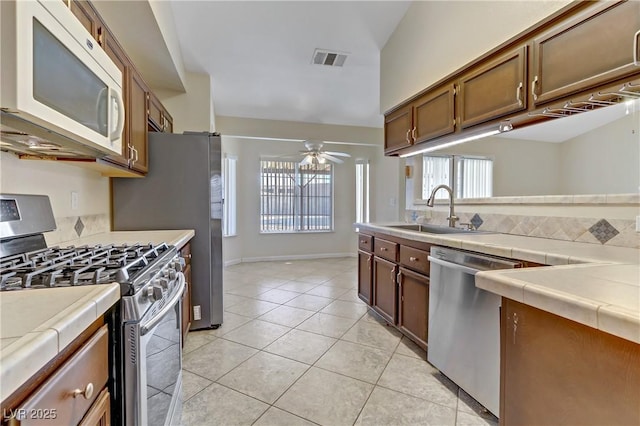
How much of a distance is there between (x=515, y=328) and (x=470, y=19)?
229 centimetres

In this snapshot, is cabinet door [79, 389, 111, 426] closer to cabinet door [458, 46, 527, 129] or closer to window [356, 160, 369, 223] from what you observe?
cabinet door [458, 46, 527, 129]

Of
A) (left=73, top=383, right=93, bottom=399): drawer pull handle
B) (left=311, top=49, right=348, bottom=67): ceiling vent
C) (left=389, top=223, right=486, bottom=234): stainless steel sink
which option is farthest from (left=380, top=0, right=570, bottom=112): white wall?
(left=73, top=383, right=93, bottom=399): drawer pull handle

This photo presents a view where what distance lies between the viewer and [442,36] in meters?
2.56

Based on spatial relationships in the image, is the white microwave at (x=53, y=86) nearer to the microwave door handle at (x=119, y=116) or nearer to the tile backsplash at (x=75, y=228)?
the microwave door handle at (x=119, y=116)

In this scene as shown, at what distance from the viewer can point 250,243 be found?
19.3 ft

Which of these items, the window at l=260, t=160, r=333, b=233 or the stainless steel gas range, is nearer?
the stainless steel gas range

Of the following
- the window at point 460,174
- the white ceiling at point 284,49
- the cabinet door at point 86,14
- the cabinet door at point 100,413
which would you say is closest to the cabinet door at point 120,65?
the cabinet door at point 86,14

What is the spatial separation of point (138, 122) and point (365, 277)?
8.03 ft

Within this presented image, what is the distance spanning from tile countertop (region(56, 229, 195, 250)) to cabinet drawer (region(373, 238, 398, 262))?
1646mm

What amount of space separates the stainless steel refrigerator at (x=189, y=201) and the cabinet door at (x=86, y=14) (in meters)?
1.11

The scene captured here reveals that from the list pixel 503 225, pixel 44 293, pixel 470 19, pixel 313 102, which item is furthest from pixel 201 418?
pixel 313 102

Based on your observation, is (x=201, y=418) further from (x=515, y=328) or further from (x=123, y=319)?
(x=515, y=328)

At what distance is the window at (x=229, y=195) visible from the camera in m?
5.41

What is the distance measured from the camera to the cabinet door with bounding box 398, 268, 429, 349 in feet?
7.14
